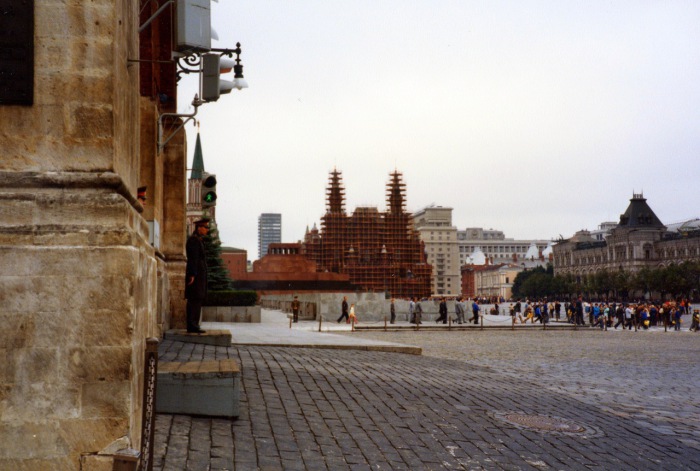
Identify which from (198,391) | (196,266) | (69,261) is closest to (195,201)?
(196,266)

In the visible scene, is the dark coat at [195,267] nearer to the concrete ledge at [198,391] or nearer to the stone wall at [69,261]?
the concrete ledge at [198,391]

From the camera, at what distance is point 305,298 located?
42.9 m

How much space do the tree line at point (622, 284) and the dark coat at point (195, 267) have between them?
91.8 meters

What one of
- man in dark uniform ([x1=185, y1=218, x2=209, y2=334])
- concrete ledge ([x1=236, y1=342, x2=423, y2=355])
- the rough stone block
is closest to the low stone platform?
man in dark uniform ([x1=185, y1=218, x2=209, y2=334])

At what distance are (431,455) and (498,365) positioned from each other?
9588 mm

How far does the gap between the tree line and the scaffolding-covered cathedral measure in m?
24.8

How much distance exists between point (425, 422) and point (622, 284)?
11411cm

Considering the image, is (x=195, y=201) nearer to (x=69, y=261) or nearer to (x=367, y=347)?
(x=367, y=347)

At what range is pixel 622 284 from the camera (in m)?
113

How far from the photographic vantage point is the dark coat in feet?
34.0

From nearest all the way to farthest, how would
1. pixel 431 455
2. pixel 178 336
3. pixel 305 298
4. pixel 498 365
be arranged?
pixel 431 455 → pixel 178 336 → pixel 498 365 → pixel 305 298

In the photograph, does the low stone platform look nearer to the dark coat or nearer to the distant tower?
the dark coat

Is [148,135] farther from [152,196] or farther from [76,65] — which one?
[76,65]

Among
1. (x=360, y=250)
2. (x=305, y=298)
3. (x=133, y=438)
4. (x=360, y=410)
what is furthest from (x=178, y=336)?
(x=360, y=250)
